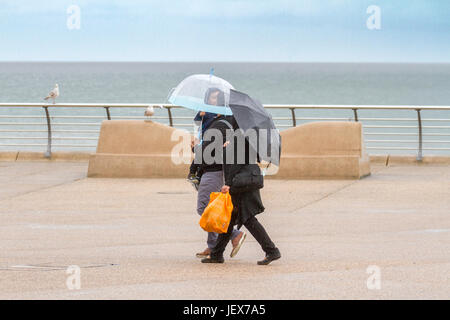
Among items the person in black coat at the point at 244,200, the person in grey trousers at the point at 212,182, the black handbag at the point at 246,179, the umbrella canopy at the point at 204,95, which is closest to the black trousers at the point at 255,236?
the person in black coat at the point at 244,200

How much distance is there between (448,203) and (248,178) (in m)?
5.48

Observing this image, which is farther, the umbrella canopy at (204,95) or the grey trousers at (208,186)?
the grey trousers at (208,186)

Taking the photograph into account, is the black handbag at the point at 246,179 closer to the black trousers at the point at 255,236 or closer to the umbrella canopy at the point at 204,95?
the black trousers at the point at 255,236

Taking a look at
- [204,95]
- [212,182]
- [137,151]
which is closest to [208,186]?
[212,182]

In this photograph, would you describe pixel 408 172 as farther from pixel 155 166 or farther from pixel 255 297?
pixel 255 297

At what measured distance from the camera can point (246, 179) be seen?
29.8 feet

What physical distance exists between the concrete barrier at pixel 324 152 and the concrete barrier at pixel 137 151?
5.52 ft

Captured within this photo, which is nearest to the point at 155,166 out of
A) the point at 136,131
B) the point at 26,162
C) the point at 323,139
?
the point at 136,131

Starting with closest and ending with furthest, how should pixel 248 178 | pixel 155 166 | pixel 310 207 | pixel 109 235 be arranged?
pixel 248 178 → pixel 109 235 → pixel 310 207 → pixel 155 166

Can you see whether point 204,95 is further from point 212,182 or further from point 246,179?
point 246,179

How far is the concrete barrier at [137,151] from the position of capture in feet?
56.4

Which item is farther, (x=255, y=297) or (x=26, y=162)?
(x=26, y=162)
